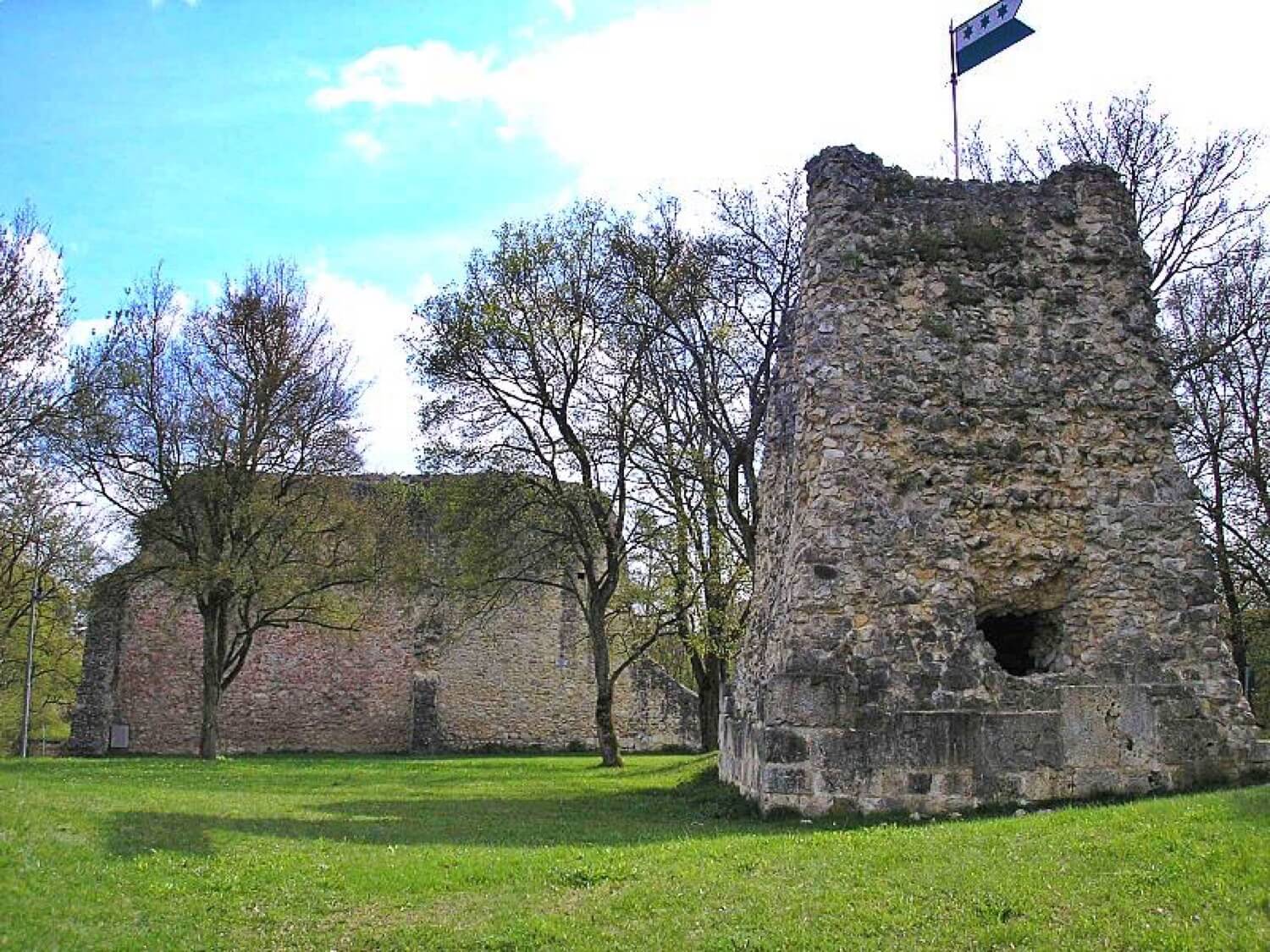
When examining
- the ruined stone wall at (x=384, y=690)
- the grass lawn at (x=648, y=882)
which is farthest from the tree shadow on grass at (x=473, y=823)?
the ruined stone wall at (x=384, y=690)

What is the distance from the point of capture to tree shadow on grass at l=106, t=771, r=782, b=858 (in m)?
10.4

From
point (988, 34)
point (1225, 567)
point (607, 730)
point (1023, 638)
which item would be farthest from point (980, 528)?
point (607, 730)

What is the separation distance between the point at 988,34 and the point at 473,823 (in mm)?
11023

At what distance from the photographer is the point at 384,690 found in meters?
32.8

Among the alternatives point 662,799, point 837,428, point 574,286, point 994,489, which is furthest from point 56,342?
point 994,489

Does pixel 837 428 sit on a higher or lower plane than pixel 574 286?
lower

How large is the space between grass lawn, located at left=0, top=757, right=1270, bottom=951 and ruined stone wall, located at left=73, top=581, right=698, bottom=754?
2038 centimetres

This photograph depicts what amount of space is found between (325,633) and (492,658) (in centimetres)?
496

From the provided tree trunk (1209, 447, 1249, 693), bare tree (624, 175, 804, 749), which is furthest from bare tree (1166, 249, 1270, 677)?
bare tree (624, 175, 804, 749)

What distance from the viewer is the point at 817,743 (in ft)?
35.5

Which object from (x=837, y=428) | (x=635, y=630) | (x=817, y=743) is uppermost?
(x=837, y=428)

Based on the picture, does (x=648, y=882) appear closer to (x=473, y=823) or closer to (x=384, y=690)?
(x=473, y=823)

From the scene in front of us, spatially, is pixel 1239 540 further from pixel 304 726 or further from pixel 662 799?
pixel 304 726

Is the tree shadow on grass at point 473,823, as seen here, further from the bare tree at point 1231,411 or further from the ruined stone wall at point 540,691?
the ruined stone wall at point 540,691
